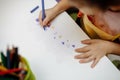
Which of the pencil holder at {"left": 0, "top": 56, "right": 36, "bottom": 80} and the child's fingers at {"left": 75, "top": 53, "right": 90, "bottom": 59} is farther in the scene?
the child's fingers at {"left": 75, "top": 53, "right": 90, "bottom": 59}

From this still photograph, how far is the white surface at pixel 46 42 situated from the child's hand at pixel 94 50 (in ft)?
0.04

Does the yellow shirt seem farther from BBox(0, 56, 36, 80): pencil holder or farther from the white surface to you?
BBox(0, 56, 36, 80): pencil holder

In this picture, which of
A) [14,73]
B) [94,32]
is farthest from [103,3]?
[14,73]

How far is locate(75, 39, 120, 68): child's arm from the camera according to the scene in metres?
0.66

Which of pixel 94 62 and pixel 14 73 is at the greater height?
pixel 14 73

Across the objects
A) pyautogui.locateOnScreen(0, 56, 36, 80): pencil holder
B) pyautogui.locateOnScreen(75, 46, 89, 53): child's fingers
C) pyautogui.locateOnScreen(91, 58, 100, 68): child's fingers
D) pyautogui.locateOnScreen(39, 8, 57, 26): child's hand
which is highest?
pyautogui.locateOnScreen(39, 8, 57, 26): child's hand

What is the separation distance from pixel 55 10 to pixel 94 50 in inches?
6.1

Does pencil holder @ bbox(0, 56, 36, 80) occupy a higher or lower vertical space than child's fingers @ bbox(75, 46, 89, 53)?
higher

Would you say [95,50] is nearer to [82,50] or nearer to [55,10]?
[82,50]

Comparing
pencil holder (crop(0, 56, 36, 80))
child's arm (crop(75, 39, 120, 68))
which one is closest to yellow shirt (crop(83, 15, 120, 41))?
child's arm (crop(75, 39, 120, 68))

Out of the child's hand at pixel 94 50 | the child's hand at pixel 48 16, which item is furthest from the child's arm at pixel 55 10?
the child's hand at pixel 94 50

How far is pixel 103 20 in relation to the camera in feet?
2.36

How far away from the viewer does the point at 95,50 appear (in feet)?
2.27

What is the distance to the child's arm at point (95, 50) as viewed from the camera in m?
0.66
